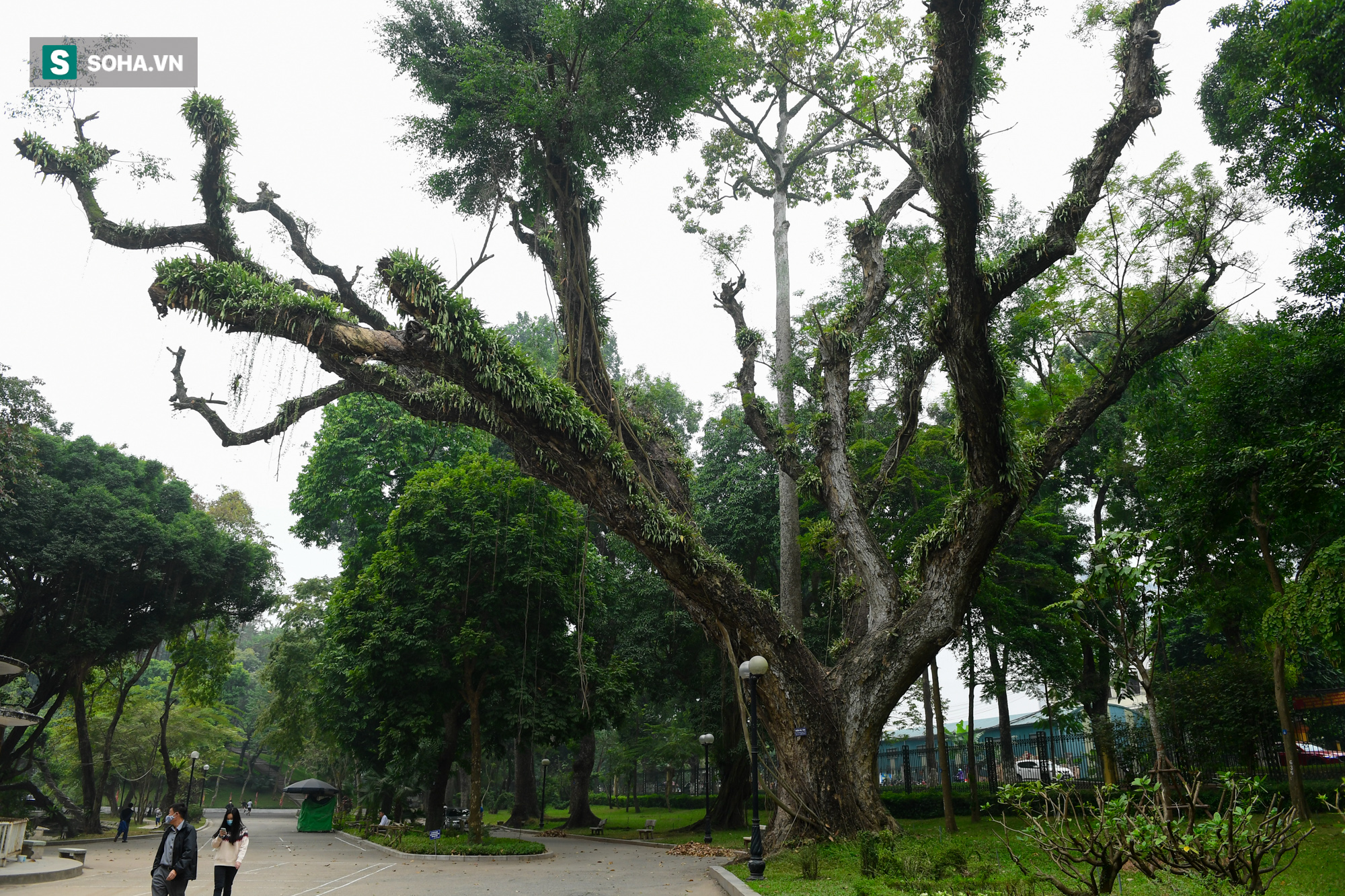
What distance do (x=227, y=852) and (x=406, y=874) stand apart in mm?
4743

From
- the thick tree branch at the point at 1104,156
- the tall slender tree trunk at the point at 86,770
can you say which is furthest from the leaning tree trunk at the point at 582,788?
the thick tree branch at the point at 1104,156

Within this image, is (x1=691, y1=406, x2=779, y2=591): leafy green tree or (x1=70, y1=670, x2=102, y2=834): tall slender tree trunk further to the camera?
(x1=70, y1=670, x2=102, y2=834): tall slender tree trunk

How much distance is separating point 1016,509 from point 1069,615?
2812 millimetres

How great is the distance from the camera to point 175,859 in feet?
21.9

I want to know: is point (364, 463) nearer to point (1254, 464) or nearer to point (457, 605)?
point (457, 605)

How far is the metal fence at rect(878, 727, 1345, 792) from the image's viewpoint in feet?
49.8

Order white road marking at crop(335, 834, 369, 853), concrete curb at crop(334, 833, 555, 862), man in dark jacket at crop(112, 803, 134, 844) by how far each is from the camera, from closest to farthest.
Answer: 1. concrete curb at crop(334, 833, 555, 862)
2. man in dark jacket at crop(112, 803, 134, 844)
3. white road marking at crop(335, 834, 369, 853)

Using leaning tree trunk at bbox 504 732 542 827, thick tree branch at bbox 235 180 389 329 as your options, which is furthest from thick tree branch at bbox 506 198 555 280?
leaning tree trunk at bbox 504 732 542 827

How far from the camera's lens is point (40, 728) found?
20547 millimetres

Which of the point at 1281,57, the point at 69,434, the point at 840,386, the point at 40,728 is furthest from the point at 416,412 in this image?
the point at 40,728

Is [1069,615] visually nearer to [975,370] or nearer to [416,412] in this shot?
[975,370]

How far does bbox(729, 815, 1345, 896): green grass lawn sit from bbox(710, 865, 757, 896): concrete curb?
0.14m

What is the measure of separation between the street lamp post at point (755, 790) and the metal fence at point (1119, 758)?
5.55 meters

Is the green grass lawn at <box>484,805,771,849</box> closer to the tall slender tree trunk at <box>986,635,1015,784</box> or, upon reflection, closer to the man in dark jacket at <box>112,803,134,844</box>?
the tall slender tree trunk at <box>986,635,1015,784</box>
